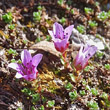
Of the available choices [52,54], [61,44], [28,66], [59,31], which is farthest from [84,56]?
[28,66]

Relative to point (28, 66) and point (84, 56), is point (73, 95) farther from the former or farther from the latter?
point (28, 66)

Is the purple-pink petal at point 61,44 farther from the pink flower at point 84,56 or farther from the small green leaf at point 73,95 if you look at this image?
Answer: the small green leaf at point 73,95

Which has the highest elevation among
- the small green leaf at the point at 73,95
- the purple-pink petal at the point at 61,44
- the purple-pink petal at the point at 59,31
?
the purple-pink petal at the point at 59,31

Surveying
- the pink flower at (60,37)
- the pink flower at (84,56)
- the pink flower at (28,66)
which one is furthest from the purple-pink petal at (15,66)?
the pink flower at (84,56)

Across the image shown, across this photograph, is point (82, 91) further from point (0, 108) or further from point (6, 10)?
point (6, 10)

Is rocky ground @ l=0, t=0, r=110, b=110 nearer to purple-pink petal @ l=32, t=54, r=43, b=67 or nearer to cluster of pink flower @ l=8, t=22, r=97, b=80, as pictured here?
cluster of pink flower @ l=8, t=22, r=97, b=80
